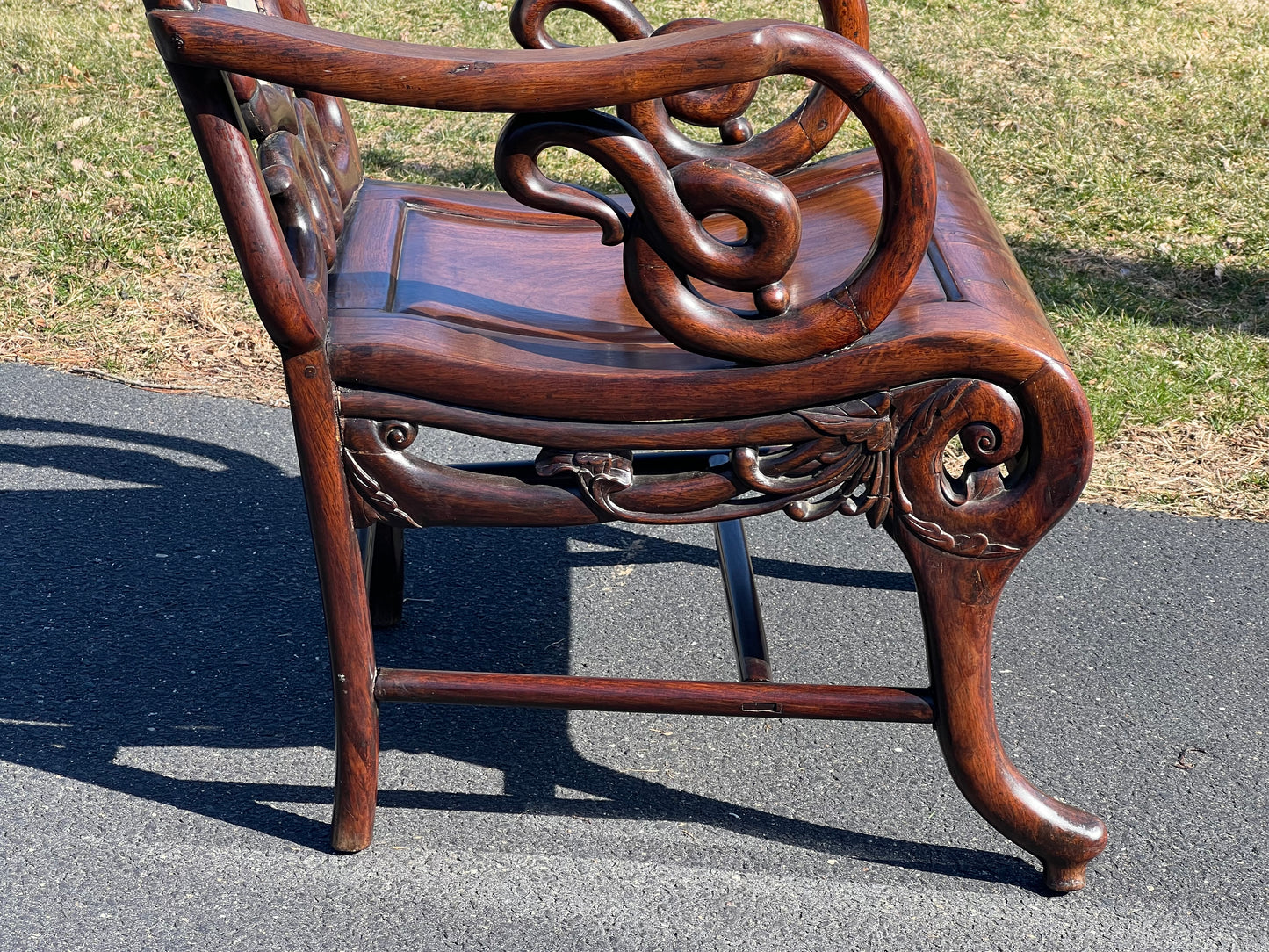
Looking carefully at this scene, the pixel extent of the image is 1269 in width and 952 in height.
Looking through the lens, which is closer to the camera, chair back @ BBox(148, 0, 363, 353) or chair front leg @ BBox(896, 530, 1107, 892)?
chair back @ BBox(148, 0, 363, 353)

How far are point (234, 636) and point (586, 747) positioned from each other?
611mm

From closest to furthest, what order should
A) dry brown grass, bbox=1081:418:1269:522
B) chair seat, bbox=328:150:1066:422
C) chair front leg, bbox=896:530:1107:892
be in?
chair seat, bbox=328:150:1066:422 < chair front leg, bbox=896:530:1107:892 < dry brown grass, bbox=1081:418:1269:522

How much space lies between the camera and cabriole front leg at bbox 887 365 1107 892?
1309mm

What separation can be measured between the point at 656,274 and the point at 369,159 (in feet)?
9.69

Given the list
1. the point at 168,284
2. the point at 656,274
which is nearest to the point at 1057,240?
the point at 168,284

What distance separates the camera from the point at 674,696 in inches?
57.2

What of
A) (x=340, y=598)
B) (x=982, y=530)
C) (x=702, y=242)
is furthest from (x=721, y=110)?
(x=340, y=598)

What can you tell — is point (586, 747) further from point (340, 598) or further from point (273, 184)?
point (273, 184)

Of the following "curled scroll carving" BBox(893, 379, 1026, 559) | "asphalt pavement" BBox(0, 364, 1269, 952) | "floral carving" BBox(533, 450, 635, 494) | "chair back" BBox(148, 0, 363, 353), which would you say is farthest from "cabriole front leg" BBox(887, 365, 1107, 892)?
"chair back" BBox(148, 0, 363, 353)

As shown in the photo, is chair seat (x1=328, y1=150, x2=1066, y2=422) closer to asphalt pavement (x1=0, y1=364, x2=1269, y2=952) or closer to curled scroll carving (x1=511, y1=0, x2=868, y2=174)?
curled scroll carving (x1=511, y1=0, x2=868, y2=174)

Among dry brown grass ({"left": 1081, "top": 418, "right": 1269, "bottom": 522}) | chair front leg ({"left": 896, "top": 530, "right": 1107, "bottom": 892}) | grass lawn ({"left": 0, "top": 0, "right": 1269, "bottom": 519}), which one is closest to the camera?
chair front leg ({"left": 896, "top": 530, "right": 1107, "bottom": 892})

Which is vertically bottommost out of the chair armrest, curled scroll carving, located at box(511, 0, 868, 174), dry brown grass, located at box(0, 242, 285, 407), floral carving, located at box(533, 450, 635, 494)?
dry brown grass, located at box(0, 242, 285, 407)

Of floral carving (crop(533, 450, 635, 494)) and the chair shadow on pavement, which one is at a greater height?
floral carving (crop(533, 450, 635, 494))

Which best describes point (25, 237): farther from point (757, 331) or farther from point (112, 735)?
point (757, 331)
